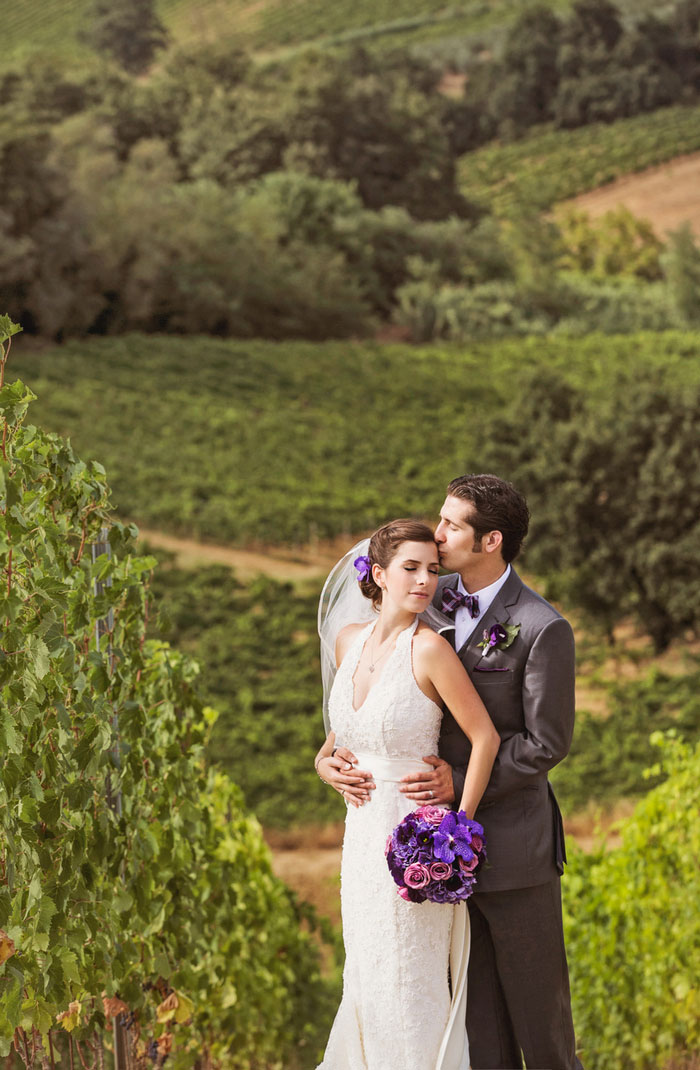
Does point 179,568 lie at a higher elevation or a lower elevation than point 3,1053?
lower

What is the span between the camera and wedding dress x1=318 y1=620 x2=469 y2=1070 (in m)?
2.55

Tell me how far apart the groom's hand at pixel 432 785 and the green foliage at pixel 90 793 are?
25.3 inches

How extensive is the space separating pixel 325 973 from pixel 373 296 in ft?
92.7

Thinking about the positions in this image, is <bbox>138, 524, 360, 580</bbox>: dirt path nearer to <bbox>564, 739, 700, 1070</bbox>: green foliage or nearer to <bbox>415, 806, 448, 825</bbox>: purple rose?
<bbox>564, 739, 700, 1070</bbox>: green foliage

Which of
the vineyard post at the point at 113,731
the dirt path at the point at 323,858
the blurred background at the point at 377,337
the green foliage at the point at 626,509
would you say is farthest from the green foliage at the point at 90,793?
the green foliage at the point at 626,509

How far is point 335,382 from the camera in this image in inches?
978

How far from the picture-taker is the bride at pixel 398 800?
2510 mm

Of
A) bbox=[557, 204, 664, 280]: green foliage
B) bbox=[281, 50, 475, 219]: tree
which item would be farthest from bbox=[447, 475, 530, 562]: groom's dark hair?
bbox=[281, 50, 475, 219]: tree

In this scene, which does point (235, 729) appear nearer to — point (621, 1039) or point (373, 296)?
point (621, 1039)

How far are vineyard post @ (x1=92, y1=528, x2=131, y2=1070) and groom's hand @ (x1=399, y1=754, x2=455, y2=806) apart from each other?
67 cm

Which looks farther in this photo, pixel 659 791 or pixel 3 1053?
pixel 659 791

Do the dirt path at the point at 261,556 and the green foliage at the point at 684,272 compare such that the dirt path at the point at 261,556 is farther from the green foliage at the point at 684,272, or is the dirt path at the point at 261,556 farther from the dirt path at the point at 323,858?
the green foliage at the point at 684,272

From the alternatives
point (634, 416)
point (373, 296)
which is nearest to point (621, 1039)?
point (634, 416)

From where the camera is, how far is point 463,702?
8.16 feet
